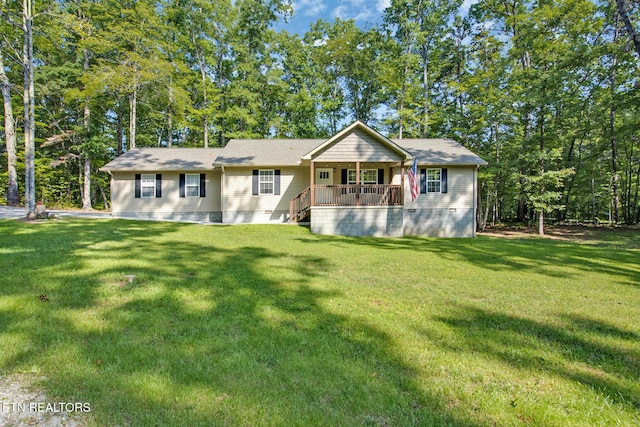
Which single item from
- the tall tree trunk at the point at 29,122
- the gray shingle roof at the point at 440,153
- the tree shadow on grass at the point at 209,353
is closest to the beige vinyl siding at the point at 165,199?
the tall tree trunk at the point at 29,122

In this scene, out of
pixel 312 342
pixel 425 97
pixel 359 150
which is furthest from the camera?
pixel 425 97

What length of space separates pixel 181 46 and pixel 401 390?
27672mm

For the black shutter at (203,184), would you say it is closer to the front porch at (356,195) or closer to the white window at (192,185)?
the white window at (192,185)

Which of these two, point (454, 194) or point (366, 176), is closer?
point (454, 194)

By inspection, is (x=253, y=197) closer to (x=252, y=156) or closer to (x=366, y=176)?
(x=252, y=156)

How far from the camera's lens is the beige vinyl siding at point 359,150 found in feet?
45.1

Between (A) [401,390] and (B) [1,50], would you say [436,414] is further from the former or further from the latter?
(B) [1,50]

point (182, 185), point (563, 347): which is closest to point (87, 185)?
point (182, 185)

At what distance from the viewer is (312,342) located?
319 cm

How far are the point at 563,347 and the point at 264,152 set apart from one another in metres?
15.3

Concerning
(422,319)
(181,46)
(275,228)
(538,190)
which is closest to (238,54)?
(181,46)

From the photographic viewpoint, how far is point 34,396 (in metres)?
2.22

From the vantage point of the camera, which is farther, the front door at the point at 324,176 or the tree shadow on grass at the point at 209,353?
the front door at the point at 324,176

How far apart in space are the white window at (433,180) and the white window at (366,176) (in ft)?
8.79
